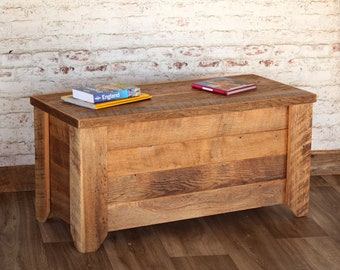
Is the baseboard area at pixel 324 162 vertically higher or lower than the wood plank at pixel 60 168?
lower

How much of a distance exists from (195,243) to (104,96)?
75 cm

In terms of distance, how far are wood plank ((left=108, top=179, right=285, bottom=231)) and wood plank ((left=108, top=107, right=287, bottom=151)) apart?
0.86 feet

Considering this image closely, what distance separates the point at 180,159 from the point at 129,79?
756 millimetres

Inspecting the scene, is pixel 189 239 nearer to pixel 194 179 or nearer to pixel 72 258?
pixel 194 179

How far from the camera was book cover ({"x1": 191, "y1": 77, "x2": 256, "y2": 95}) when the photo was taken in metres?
3.64

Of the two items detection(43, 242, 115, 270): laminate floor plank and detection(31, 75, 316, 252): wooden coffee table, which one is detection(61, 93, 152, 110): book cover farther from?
detection(43, 242, 115, 270): laminate floor plank

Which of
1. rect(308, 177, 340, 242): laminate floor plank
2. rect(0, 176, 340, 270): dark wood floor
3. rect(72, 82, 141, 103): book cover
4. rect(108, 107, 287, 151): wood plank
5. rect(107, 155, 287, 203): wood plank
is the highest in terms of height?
rect(72, 82, 141, 103): book cover

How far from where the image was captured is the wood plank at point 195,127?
3.35m

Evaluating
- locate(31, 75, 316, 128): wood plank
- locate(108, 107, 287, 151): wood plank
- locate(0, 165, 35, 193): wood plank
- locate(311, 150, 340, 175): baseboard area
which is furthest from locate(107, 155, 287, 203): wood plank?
locate(0, 165, 35, 193): wood plank

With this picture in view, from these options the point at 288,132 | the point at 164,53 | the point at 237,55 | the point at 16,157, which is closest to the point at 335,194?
the point at 288,132

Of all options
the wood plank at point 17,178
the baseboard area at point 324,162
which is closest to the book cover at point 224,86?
the baseboard area at point 324,162

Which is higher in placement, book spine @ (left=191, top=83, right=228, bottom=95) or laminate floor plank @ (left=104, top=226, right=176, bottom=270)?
book spine @ (left=191, top=83, right=228, bottom=95)

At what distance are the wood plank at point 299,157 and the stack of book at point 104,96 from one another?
2.31 ft

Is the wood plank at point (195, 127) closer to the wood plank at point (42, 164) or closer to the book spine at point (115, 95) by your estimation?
the book spine at point (115, 95)
